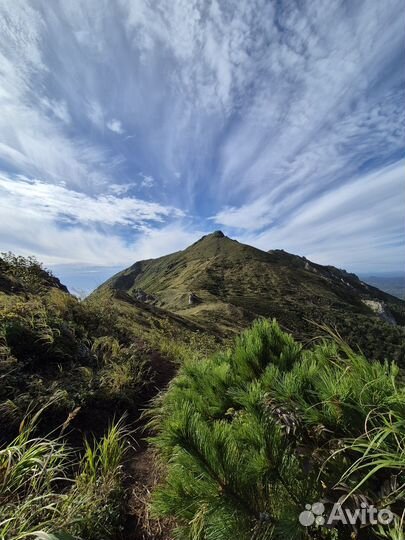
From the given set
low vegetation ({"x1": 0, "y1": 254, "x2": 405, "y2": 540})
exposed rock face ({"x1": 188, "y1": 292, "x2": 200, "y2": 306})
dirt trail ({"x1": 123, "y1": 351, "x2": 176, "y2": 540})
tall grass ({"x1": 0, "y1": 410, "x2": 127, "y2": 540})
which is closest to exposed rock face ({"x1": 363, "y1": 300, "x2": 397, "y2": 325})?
exposed rock face ({"x1": 188, "y1": 292, "x2": 200, "y2": 306})

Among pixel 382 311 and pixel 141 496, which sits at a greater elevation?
pixel 141 496

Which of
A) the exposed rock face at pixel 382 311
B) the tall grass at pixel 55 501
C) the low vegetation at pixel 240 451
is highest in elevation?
the low vegetation at pixel 240 451

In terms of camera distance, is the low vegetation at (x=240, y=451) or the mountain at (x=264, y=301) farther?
the mountain at (x=264, y=301)

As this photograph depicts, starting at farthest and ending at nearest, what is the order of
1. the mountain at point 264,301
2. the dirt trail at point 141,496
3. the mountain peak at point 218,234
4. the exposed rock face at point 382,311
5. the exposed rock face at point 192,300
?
the mountain peak at point 218,234
the exposed rock face at point 382,311
the exposed rock face at point 192,300
the mountain at point 264,301
the dirt trail at point 141,496

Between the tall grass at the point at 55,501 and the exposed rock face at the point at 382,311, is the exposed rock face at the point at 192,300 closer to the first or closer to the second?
the tall grass at the point at 55,501

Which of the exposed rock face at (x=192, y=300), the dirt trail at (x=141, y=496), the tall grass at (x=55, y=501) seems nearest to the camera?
the tall grass at (x=55, y=501)

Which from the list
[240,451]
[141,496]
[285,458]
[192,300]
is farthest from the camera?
[192,300]

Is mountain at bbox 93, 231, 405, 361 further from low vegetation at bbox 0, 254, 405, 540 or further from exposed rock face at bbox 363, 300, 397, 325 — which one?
low vegetation at bbox 0, 254, 405, 540

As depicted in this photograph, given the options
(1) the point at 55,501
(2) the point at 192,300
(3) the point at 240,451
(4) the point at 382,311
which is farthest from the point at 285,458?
(4) the point at 382,311

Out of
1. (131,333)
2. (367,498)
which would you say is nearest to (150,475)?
(367,498)

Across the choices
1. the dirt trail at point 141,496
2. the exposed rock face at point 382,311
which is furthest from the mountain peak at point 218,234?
the dirt trail at point 141,496

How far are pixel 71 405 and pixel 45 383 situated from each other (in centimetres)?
78

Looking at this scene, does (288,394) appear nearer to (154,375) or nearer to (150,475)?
(150,475)

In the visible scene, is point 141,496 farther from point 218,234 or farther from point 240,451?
point 218,234
